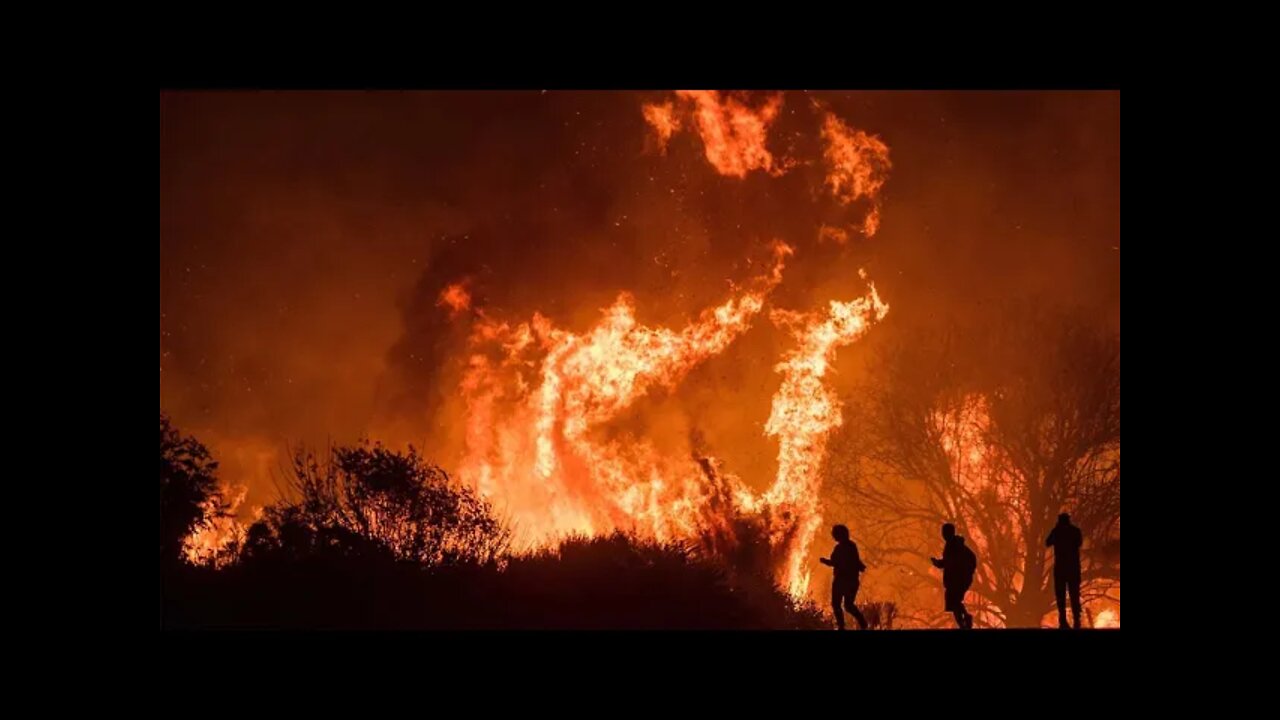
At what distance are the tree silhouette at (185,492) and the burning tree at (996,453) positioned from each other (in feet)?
36.5

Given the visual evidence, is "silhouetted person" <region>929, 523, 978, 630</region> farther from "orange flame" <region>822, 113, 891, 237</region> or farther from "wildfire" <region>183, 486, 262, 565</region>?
"wildfire" <region>183, 486, 262, 565</region>

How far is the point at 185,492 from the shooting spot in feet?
47.5

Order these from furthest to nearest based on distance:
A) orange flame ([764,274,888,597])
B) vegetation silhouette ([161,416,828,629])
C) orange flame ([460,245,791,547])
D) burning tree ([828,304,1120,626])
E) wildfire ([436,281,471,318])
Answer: burning tree ([828,304,1120,626]), orange flame ([764,274,888,597]), wildfire ([436,281,471,318]), orange flame ([460,245,791,547]), vegetation silhouette ([161,416,828,629])

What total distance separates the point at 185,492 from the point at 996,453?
13.9 meters

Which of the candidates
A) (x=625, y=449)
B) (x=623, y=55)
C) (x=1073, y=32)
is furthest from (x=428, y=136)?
(x=1073, y=32)

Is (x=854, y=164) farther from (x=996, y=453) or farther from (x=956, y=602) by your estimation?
(x=956, y=602)

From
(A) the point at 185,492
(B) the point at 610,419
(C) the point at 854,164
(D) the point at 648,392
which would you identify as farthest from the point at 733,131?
(A) the point at 185,492

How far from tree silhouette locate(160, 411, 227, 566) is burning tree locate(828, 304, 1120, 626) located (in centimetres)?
1113

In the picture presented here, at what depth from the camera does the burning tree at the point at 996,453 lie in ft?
67.4

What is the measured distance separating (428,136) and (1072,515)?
13267 millimetres

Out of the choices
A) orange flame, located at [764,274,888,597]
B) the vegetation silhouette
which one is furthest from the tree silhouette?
orange flame, located at [764,274,888,597]

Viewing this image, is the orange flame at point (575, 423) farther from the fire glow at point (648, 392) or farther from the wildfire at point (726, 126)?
the wildfire at point (726, 126)

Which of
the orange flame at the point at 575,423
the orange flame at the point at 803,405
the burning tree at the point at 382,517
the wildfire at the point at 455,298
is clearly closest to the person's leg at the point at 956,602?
the burning tree at the point at 382,517

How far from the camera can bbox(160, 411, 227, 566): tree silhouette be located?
1412 centimetres
